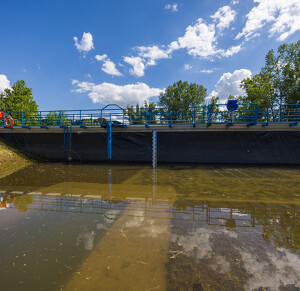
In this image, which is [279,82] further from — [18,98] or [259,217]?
[18,98]

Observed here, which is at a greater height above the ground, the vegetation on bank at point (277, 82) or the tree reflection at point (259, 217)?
the vegetation on bank at point (277, 82)

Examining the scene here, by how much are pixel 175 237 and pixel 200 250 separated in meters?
0.56

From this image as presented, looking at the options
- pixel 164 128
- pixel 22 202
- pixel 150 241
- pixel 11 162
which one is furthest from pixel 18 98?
pixel 150 241

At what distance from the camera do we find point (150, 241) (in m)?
3.26

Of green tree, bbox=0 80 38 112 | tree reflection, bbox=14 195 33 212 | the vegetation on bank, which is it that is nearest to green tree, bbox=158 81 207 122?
the vegetation on bank

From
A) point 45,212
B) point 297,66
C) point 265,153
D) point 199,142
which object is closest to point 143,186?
point 45,212

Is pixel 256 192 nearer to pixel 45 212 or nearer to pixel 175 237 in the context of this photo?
pixel 175 237

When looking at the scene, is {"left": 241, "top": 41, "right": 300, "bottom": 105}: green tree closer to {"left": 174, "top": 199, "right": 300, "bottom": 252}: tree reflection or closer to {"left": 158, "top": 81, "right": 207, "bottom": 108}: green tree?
{"left": 158, "top": 81, "right": 207, "bottom": 108}: green tree

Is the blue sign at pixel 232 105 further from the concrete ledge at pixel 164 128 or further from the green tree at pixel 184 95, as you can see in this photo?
the green tree at pixel 184 95

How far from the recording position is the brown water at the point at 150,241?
92.6 inches

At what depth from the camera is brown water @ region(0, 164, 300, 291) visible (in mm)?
2352

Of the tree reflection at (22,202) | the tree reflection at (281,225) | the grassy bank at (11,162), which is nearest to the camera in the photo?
the tree reflection at (281,225)

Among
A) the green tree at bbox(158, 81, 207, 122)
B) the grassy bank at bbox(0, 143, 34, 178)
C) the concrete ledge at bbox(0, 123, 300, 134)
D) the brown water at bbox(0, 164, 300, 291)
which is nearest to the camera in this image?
the brown water at bbox(0, 164, 300, 291)

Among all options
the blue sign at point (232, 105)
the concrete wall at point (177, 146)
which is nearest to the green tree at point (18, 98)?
the concrete wall at point (177, 146)
